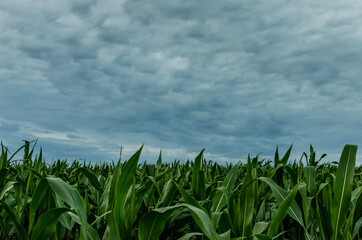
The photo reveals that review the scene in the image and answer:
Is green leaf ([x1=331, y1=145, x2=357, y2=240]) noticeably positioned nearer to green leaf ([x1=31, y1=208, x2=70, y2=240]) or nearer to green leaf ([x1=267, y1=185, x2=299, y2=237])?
green leaf ([x1=267, y1=185, x2=299, y2=237])

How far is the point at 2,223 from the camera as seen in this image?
144 centimetres

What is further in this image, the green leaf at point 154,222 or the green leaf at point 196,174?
the green leaf at point 196,174

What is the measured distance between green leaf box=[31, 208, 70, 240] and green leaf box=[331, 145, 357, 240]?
1.04m

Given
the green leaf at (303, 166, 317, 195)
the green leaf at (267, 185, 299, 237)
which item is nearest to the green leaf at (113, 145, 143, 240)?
the green leaf at (267, 185, 299, 237)

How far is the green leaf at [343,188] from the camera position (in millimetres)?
1278

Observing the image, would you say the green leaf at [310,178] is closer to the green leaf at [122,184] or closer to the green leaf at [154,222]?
the green leaf at [154,222]

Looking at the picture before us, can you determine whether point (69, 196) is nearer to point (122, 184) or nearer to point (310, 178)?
point (122, 184)

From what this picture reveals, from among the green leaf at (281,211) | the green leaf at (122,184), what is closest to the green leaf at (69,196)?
the green leaf at (122,184)

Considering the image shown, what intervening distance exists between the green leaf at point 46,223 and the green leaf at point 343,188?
1037 mm

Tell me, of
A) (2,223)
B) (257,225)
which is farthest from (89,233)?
(257,225)

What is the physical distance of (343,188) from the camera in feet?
4.27

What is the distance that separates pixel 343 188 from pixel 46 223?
116 centimetres

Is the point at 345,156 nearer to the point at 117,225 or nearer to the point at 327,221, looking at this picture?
the point at 327,221

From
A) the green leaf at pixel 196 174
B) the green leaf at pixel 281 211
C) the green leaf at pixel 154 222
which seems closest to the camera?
the green leaf at pixel 154 222
